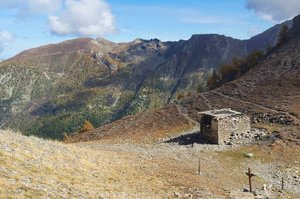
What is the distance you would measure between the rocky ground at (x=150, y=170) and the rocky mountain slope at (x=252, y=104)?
9.29 m

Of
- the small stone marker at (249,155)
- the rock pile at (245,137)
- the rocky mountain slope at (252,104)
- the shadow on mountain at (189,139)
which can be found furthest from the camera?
the rocky mountain slope at (252,104)

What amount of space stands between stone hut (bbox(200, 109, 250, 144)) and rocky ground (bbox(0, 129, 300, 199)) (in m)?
2.29

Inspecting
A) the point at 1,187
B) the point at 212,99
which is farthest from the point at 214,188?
the point at 212,99

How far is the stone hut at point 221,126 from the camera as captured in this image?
67.6 meters

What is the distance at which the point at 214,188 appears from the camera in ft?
144

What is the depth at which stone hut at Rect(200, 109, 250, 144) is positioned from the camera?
6762cm

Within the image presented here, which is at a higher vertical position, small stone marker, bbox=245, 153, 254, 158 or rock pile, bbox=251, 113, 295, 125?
rock pile, bbox=251, 113, 295, 125

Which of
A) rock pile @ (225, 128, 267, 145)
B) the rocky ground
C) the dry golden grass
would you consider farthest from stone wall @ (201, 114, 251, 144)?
the dry golden grass

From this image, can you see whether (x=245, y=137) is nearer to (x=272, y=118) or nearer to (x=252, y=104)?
(x=272, y=118)

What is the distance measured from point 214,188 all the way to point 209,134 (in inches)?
1020

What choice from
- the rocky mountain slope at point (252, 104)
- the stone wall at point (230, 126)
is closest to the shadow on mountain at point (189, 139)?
the stone wall at point (230, 126)

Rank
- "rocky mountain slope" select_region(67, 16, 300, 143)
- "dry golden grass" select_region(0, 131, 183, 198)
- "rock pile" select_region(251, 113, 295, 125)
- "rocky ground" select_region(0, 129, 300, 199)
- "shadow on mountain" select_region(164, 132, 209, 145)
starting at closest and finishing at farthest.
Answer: "dry golden grass" select_region(0, 131, 183, 198) → "rocky ground" select_region(0, 129, 300, 199) → "shadow on mountain" select_region(164, 132, 209, 145) → "rock pile" select_region(251, 113, 295, 125) → "rocky mountain slope" select_region(67, 16, 300, 143)

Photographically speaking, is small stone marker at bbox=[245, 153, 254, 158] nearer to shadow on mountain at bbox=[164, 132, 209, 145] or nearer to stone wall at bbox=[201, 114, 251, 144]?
stone wall at bbox=[201, 114, 251, 144]

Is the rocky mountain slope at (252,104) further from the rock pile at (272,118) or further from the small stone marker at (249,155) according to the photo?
the small stone marker at (249,155)
